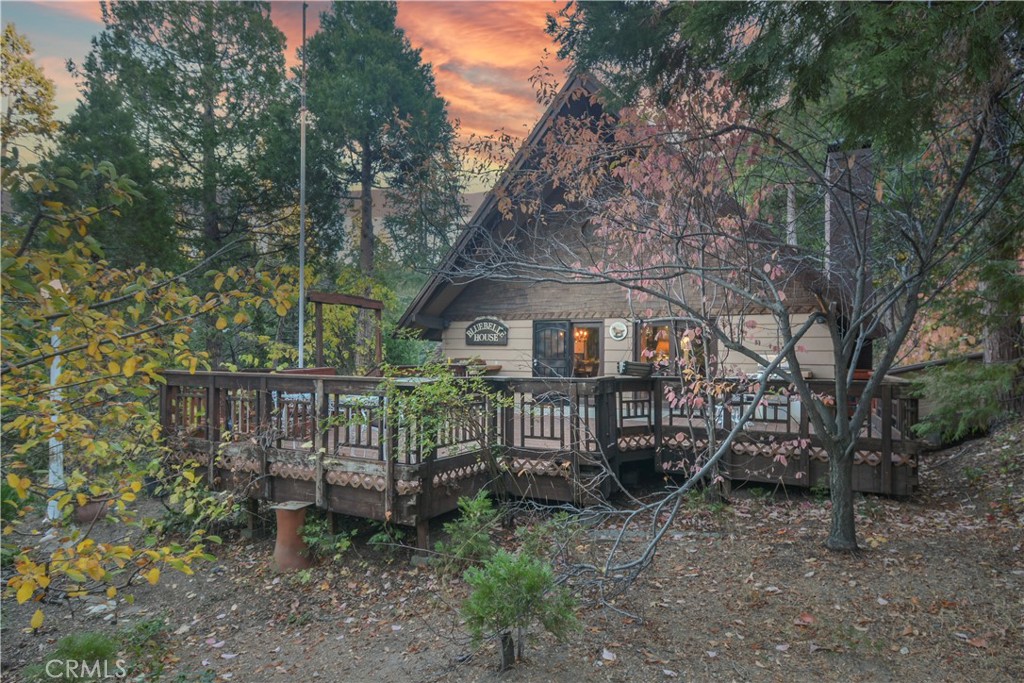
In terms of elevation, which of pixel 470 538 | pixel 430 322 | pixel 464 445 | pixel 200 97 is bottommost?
pixel 470 538

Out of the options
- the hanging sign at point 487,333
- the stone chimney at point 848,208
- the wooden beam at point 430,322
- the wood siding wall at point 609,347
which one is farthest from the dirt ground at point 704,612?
the hanging sign at point 487,333

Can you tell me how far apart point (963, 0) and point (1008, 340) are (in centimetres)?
692

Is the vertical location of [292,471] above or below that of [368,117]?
below

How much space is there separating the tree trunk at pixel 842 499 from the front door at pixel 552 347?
6.73 m

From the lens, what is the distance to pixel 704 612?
446cm

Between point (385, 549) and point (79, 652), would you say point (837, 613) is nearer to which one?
point (385, 549)

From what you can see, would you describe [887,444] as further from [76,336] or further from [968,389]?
[76,336]

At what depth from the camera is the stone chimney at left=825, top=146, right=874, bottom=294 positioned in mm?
4758

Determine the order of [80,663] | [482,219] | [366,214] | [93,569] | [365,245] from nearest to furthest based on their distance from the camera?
1. [93,569]
2. [80,663]
3. [482,219]
4. [366,214]
5. [365,245]

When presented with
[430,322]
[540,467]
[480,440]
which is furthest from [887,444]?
[430,322]

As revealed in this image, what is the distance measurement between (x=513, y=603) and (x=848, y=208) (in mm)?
5627

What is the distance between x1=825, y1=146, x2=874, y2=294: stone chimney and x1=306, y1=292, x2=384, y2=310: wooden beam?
791cm

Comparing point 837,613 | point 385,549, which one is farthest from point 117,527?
point 837,613

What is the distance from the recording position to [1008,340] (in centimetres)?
799
